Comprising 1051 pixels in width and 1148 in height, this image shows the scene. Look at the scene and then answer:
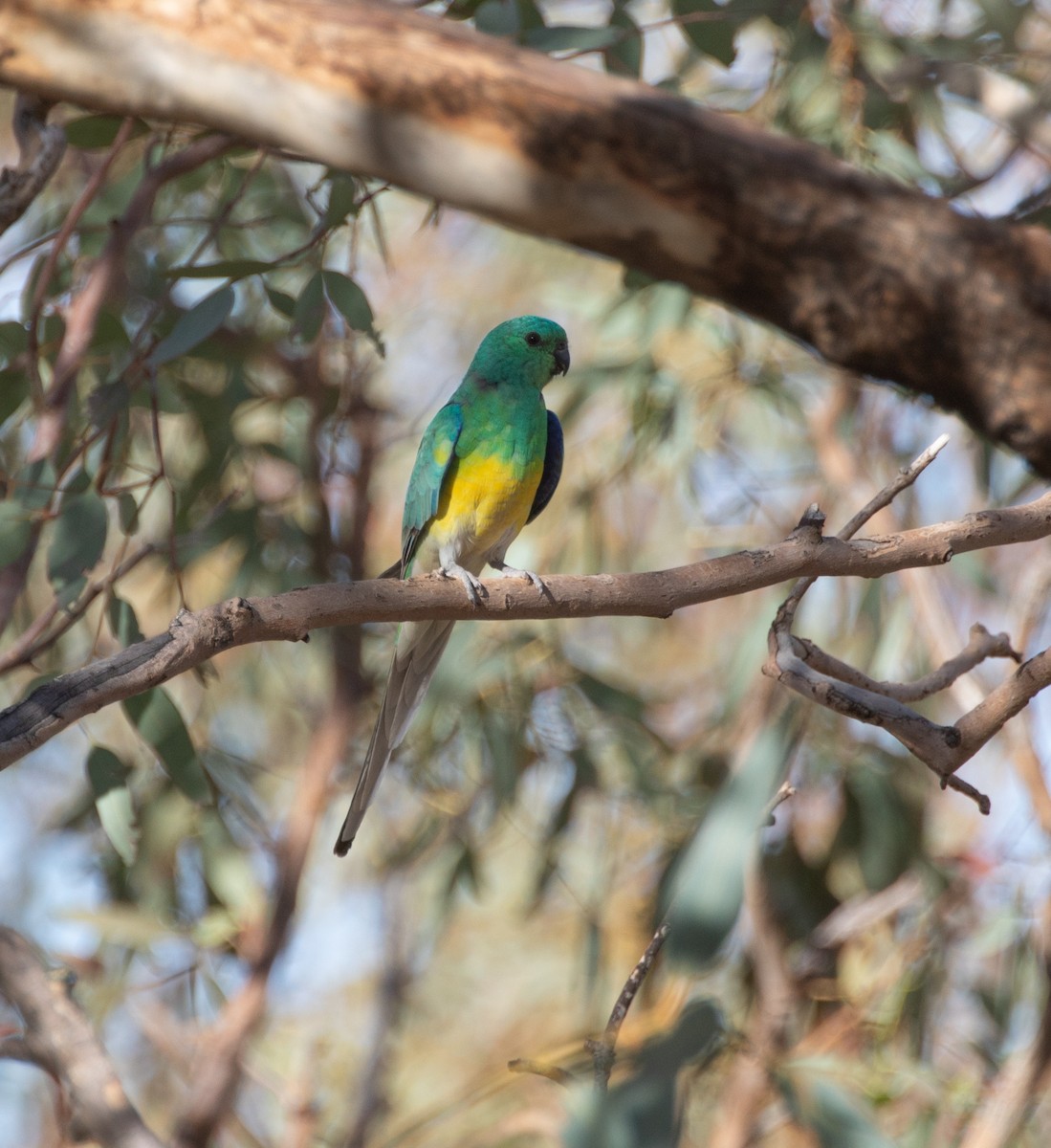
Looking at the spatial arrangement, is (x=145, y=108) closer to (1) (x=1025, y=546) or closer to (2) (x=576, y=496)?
(2) (x=576, y=496)

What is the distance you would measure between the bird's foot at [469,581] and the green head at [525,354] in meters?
0.53

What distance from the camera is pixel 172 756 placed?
2588 millimetres

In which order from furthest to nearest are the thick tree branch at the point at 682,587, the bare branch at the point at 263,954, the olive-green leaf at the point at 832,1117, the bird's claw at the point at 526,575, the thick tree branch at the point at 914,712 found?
1. the bare branch at the point at 263,954
2. the olive-green leaf at the point at 832,1117
3. the bird's claw at the point at 526,575
4. the thick tree branch at the point at 914,712
5. the thick tree branch at the point at 682,587

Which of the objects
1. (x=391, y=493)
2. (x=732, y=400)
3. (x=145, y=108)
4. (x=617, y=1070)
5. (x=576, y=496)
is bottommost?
(x=391, y=493)

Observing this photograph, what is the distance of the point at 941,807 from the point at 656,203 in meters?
4.74

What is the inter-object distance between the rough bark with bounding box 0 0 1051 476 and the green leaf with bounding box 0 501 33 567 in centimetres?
135

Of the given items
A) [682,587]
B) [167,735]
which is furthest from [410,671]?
[682,587]

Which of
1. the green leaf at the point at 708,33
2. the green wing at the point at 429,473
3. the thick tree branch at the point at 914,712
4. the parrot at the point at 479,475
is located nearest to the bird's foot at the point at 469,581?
the parrot at the point at 479,475

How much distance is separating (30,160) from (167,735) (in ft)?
3.68

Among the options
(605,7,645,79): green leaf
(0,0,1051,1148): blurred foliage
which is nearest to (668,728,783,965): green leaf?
(0,0,1051,1148): blurred foliage

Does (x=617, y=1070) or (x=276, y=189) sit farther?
(x=276, y=189)

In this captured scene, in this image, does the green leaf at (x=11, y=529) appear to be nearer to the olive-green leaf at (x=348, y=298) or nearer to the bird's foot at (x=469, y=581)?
the olive-green leaf at (x=348, y=298)

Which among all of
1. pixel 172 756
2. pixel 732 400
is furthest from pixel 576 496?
pixel 172 756

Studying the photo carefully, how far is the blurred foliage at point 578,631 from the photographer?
2.94 meters
